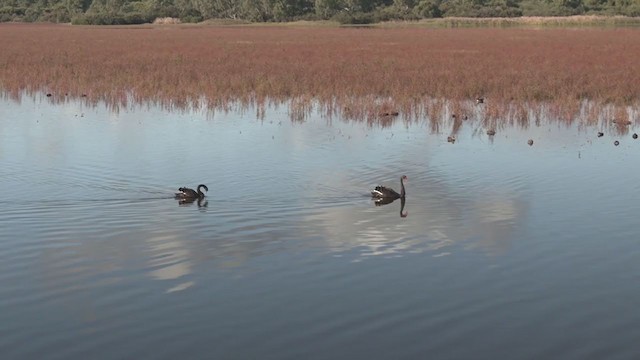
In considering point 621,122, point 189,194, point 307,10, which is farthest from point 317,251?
point 307,10

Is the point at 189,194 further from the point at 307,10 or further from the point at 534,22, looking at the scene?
the point at 307,10

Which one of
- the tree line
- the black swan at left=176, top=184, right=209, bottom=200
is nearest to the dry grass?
the tree line

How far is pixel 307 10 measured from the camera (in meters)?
150

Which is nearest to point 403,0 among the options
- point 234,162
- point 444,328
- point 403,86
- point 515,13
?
point 515,13

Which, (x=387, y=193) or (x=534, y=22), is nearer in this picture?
(x=387, y=193)

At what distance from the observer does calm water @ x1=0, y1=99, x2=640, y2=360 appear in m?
8.66

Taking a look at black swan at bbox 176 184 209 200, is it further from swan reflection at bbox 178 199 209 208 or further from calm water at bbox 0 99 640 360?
calm water at bbox 0 99 640 360

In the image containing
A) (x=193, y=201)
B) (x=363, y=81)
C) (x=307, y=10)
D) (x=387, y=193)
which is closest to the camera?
(x=193, y=201)

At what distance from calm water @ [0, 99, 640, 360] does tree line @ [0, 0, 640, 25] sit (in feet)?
353

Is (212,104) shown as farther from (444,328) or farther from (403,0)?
(403,0)

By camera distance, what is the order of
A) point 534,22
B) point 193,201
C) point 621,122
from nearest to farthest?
point 193,201 < point 621,122 < point 534,22

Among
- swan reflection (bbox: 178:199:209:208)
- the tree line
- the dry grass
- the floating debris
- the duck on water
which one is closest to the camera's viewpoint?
swan reflection (bbox: 178:199:209:208)

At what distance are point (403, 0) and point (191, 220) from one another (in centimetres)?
13393

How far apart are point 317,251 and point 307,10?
461 feet
